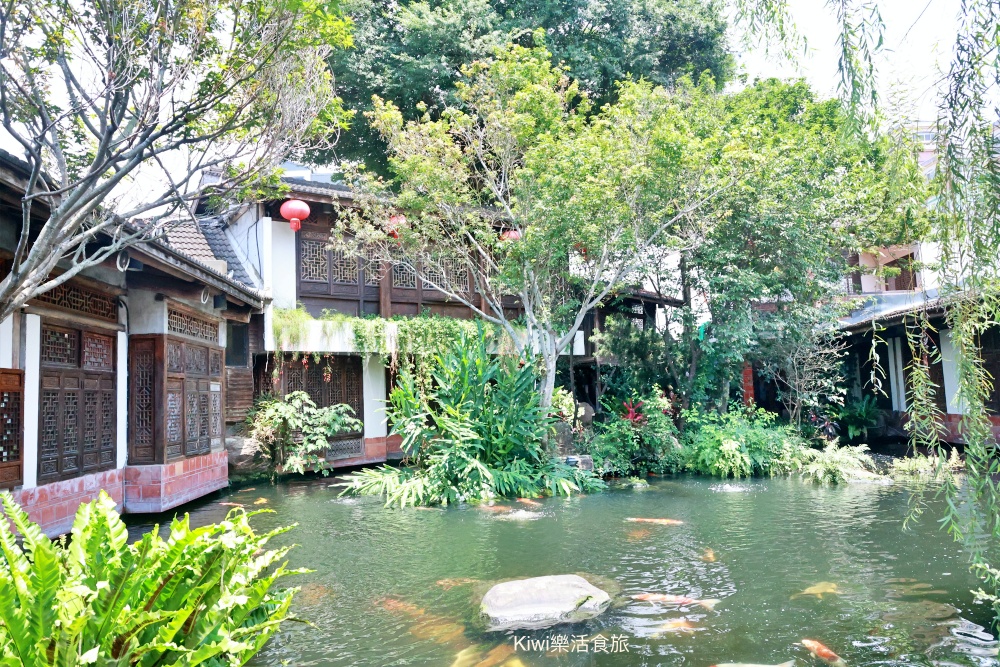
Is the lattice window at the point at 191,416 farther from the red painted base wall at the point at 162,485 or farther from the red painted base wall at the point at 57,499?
the red painted base wall at the point at 57,499

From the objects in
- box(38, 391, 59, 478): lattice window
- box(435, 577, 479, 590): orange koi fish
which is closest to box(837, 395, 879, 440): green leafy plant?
box(435, 577, 479, 590): orange koi fish

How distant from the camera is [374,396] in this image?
591 inches

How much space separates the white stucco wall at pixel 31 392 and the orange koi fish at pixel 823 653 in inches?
277

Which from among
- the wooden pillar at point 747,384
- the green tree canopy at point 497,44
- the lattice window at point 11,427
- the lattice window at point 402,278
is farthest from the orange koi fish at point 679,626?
the green tree canopy at point 497,44

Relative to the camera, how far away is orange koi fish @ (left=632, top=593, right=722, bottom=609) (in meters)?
5.70

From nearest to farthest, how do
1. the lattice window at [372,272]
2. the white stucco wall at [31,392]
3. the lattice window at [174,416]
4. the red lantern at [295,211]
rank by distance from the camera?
1. the white stucco wall at [31,392]
2. the lattice window at [174,416]
3. the red lantern at [295,211]
4. the lattice window at [372,272]

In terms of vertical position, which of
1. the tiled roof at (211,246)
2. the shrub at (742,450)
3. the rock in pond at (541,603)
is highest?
the tiled roof at (211,246)

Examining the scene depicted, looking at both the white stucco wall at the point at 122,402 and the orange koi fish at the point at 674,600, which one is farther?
the white stucco wall at the point at 122,402

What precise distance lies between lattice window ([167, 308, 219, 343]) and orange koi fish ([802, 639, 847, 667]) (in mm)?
8285

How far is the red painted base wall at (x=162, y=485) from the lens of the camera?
30.3 ft

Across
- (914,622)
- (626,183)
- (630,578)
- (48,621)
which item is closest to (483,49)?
(626,183)

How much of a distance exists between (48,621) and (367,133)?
17.1 meters

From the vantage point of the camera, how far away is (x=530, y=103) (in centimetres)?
1167

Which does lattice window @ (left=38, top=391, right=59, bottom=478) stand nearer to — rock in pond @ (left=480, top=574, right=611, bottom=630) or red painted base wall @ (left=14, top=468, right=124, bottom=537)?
red painted base wall @ (left=14, top=468, right=124, bottom=537)
